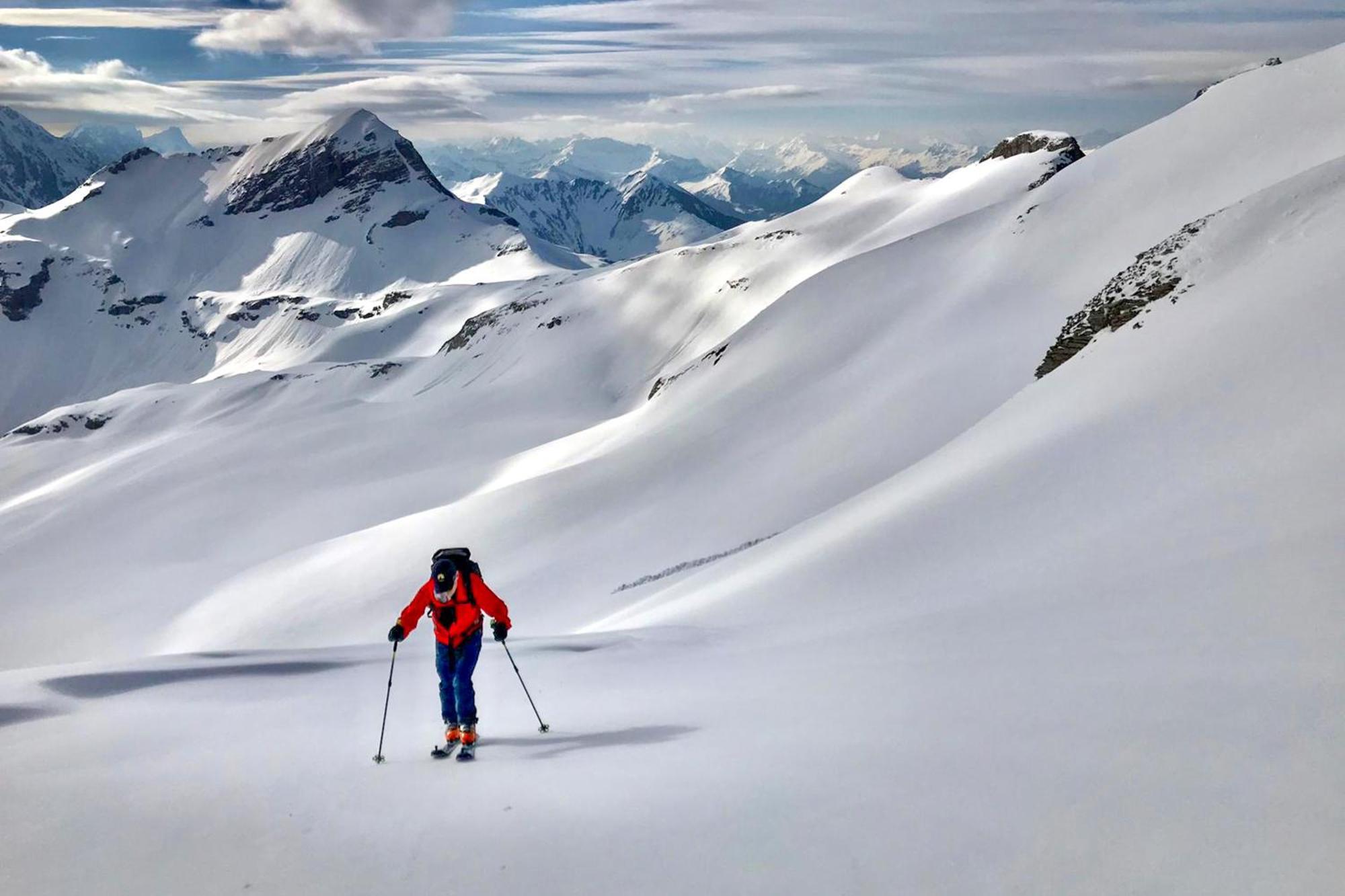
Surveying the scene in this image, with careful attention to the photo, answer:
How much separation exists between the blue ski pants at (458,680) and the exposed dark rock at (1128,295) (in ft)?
51.3

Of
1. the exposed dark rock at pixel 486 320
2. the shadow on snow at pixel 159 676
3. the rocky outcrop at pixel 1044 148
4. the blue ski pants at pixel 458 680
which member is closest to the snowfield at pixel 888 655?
the shadow on snow at pixel 159 676

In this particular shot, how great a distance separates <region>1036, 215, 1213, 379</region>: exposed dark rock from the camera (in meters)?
19.1

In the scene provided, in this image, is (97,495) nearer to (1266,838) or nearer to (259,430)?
(259,430)

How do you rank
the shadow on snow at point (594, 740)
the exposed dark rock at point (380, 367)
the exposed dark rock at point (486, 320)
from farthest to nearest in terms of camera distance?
the exposed dark rock at point (486, 320) < the exposed dark rock at point (380, 367) < the shadow on snow at point (594, 740)

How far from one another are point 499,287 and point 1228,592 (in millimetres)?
167730

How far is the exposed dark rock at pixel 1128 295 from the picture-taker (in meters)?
19.1

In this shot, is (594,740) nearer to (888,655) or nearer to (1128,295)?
(888,655)

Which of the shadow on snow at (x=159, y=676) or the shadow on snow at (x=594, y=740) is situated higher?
the shadow on snow at (x=159, y=676)

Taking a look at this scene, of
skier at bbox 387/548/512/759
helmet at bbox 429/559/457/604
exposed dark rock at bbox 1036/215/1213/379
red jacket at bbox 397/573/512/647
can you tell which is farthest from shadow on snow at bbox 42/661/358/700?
exposed dark rock at bbox 1036/215/1213/379

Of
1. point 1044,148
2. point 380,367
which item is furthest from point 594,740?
point 380,367

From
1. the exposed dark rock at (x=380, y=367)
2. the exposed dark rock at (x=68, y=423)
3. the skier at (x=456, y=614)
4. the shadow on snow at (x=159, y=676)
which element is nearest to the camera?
the skier at (x=456, y=614)

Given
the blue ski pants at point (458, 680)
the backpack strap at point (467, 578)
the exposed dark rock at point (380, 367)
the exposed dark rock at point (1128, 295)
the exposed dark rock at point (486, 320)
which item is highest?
the exposed dark rock at point (486, 320)

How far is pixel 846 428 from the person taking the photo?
25.7 meters

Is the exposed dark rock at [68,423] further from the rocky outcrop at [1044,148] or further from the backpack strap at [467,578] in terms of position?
the backpack strap at [467,578]
